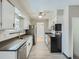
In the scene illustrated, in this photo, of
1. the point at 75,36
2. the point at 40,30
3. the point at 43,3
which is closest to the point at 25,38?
the point at 43,3

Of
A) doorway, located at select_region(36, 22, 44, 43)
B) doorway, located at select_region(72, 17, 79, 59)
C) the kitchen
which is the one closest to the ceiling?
the kitchen

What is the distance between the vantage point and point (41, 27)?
1598 centimetres

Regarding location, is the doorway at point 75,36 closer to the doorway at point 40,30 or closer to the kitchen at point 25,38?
the kitchen at point 25,38

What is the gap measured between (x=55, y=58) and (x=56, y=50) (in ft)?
5.15

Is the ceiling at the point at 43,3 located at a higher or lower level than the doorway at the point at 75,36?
higher

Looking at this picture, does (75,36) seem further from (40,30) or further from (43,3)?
(40,30)

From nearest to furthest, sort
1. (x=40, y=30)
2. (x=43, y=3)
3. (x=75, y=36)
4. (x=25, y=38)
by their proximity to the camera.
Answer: (x=43, y=3) < (x=75, y=36) < (x=25, y=38) < (x=40, y=30)

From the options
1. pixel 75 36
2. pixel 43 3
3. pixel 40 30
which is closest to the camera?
pixel 43 3

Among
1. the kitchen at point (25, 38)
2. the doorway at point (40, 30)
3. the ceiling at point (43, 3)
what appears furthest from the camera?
the doorway at point (40, 30)

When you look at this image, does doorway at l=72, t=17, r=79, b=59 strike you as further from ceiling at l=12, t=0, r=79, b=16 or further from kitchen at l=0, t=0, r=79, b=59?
ceiling at l=12, t=0, r=79, b=16

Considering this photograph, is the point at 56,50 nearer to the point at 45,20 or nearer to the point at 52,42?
the point at 52,42

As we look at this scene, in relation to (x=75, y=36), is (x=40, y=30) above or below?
above

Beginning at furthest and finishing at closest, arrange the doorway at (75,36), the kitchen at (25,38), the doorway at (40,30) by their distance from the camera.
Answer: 1. the doorway at (40,30)
2. the doorway at (75,36)
3. the kitchen at (25,38)

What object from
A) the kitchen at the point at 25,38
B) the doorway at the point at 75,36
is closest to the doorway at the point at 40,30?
the kitchen at the point at 25,38
